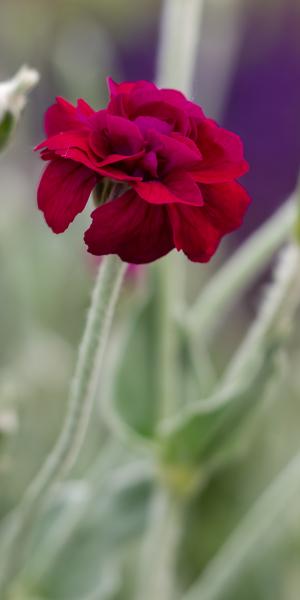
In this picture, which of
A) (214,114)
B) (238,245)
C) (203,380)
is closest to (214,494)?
Answer: (203,380)

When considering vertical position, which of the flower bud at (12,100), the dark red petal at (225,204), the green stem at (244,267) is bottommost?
the dark red petal at (225,204)

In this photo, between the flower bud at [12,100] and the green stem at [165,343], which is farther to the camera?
the green stem at [165,343]

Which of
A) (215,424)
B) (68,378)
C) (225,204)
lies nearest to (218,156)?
(225,204)

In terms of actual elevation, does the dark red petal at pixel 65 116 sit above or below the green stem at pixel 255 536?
above

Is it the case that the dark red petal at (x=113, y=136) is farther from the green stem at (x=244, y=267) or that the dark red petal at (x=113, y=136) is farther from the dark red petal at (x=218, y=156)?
the green stem at (x=244, y=267)

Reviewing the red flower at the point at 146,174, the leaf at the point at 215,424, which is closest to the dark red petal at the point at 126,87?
the red flower at the point at 146,174

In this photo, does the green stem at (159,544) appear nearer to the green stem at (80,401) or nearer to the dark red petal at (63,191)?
the green stem at (80,401)
